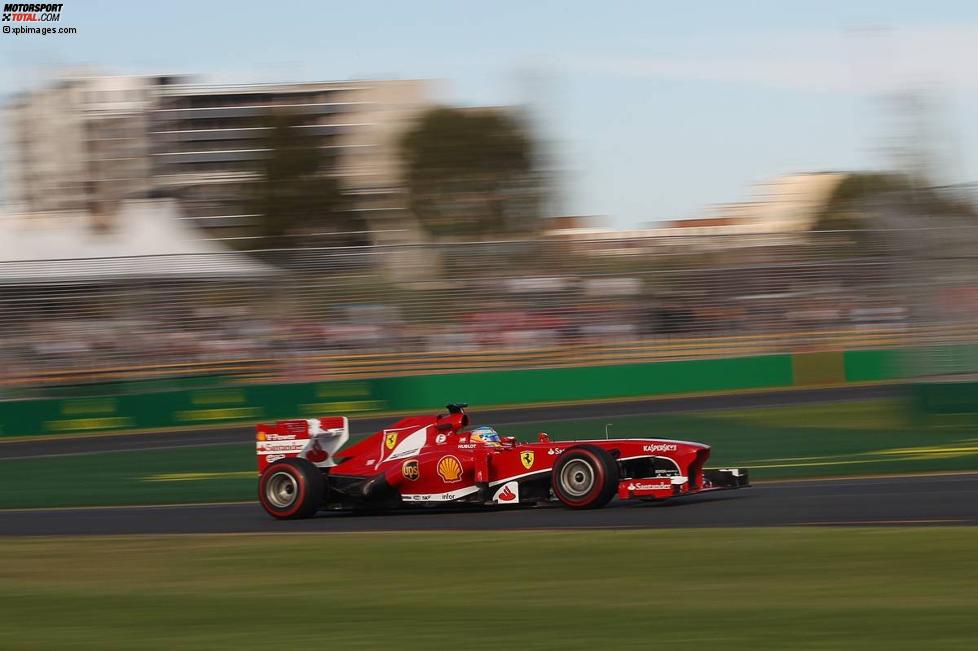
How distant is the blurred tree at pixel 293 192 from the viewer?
6444 centimetres

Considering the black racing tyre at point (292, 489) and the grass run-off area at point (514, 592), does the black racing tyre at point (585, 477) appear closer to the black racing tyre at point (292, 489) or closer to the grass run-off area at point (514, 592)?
the grass run-off area at point (514, 592)

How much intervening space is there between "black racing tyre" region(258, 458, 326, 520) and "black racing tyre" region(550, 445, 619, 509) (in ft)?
7.34

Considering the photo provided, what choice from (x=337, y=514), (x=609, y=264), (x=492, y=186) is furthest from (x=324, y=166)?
(x=337, y=514)

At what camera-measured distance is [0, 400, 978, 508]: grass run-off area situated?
14.5 metres

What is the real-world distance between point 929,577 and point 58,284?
78.6 ft

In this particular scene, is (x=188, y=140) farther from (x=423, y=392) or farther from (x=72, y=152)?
(x=423, y=392)

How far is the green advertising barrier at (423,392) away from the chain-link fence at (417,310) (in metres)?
0.38

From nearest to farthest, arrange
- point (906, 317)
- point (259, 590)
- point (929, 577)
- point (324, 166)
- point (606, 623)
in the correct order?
point (606, 623), point (929, 577), point (259, 590), point (906, 317), point (324, 166)

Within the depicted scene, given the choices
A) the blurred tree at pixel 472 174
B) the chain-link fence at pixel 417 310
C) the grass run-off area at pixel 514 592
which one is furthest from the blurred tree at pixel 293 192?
the grass run-off area at pixel 514 592

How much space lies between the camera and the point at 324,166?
66.2 meters

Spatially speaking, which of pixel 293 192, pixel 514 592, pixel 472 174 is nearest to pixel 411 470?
pixel 514 592

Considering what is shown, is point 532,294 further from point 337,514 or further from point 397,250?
point 337,514

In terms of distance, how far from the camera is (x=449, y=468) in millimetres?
10961

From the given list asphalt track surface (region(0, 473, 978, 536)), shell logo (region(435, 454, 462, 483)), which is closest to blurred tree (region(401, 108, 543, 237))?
asphalt track surface (region(0, 473, 978, 536))
